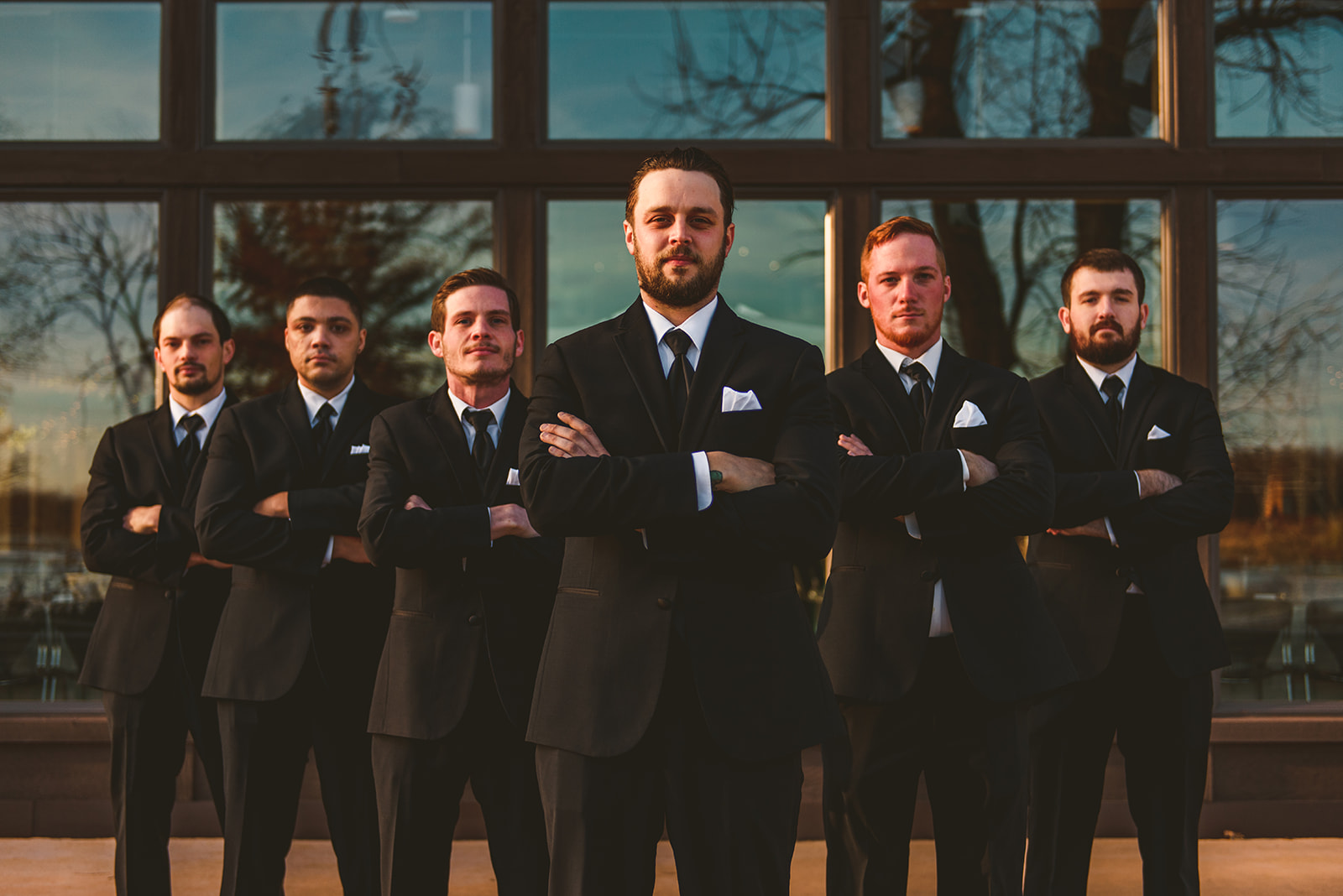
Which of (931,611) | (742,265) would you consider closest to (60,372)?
(742,265)

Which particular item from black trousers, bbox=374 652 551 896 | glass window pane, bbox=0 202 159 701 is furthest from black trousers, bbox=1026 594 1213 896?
glass window pane, bbox=0 202 159 701

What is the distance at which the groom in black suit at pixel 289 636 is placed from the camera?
3.96m

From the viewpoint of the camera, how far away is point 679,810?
2.59m

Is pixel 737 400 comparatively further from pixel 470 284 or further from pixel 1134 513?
pixel 1134 513

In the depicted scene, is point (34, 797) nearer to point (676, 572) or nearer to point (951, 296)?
point (676, 572)

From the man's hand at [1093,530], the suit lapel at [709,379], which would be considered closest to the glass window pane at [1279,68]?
the man's hand at [1093,530]

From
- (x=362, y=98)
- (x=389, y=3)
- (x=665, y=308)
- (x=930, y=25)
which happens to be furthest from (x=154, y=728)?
(x=930, y=25)

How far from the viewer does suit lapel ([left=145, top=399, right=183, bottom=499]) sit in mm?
4434

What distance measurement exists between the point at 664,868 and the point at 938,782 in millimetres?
2012

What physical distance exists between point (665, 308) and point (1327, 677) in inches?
194

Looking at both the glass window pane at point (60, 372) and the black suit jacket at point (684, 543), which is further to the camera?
the glass window pane at point (60, 372)

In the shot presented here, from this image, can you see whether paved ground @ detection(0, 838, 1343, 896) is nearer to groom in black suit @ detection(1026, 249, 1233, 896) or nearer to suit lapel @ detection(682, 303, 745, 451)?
groom in black suit @ detection(1026, 249, 1233, 896)

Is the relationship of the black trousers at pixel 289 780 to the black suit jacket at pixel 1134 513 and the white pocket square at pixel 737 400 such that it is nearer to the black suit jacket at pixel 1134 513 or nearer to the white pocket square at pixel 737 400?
the white pocket square at pixel 737 400

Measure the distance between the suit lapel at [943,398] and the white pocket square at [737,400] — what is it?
1.17 metres
